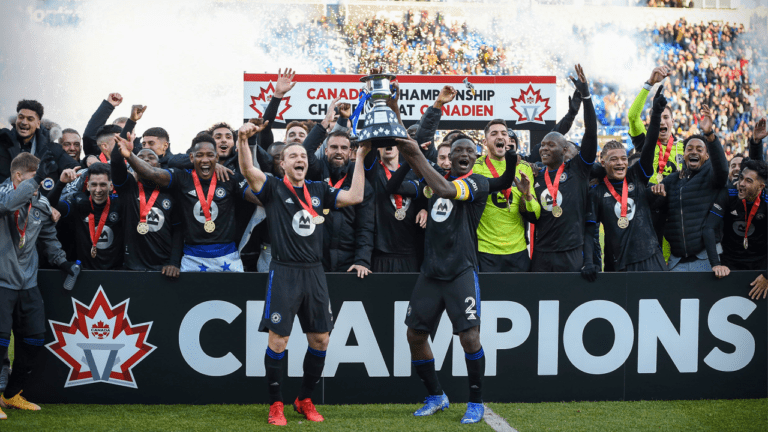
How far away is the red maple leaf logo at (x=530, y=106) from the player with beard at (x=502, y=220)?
3368mm

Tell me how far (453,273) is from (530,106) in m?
4.82

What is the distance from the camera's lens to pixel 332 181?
5.89 meters

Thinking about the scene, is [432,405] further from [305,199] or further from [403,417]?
[305,199]

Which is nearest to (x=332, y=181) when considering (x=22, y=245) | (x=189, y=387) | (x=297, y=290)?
(x=297, y=290)

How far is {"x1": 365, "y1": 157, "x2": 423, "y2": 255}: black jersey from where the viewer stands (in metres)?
5.50

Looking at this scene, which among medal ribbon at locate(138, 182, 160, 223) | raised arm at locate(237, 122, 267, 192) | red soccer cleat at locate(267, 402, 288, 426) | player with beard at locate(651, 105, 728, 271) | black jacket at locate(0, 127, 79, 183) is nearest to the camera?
raised arm at locate(237, 122, 267, 192)

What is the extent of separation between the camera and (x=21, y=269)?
4.86 meters

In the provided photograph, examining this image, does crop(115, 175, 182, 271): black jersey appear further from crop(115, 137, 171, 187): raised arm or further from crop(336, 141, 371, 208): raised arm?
crop(336, 141, 371, 208): raised arm

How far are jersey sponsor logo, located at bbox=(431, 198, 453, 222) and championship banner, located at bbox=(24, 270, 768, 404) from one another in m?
0.66

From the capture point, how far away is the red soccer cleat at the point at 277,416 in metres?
4.55

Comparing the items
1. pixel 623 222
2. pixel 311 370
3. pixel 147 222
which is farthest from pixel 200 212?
pixel 623 222

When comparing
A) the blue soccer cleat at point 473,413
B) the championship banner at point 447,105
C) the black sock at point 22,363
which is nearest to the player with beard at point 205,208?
the black sock at point 22,363

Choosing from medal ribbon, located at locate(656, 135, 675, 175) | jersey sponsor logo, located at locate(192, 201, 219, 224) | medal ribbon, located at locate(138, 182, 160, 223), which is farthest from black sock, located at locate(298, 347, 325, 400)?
medal ribbon, located at locate(656, 135, 675, 175)

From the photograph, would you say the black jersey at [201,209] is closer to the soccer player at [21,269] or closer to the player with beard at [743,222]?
the soccer player at [21,269]
